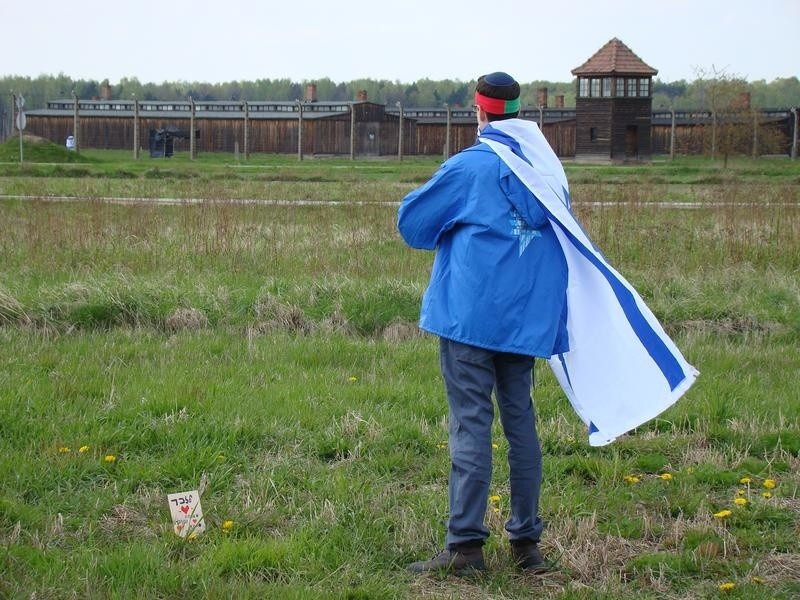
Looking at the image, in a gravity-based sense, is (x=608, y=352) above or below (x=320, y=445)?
above

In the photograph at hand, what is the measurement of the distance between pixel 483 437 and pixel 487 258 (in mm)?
740

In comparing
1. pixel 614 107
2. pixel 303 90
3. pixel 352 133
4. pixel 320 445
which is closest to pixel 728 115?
pixel 614 107

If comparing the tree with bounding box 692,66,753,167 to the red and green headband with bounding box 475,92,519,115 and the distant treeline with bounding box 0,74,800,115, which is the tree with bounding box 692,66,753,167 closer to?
the red and green headband with bounding box 475,92,519,115

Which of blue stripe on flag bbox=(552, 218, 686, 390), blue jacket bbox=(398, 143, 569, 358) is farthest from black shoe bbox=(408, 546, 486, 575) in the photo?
blue stripe on flag bbox=(552, 218, 686, 390)

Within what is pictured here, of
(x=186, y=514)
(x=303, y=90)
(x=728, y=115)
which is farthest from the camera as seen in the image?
(x=303, y=90)

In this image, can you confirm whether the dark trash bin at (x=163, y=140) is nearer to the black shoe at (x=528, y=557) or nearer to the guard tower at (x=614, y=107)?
the guard tower at (x=614, y=107)

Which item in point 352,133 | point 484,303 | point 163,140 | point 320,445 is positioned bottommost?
point 320,445

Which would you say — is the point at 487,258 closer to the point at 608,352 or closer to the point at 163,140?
the point at 608,352

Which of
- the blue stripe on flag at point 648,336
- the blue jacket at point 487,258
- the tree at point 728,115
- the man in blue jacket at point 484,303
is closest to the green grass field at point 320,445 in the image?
the man in blue jacket at point 484,303

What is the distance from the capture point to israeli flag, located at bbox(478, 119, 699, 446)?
4.37 m

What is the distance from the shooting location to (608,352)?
14.6ft

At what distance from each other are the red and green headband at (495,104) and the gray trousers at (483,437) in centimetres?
99

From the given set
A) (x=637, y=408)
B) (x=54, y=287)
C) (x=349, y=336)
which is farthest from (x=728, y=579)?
(x=54, y=287)

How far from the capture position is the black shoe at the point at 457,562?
4.29 meters
